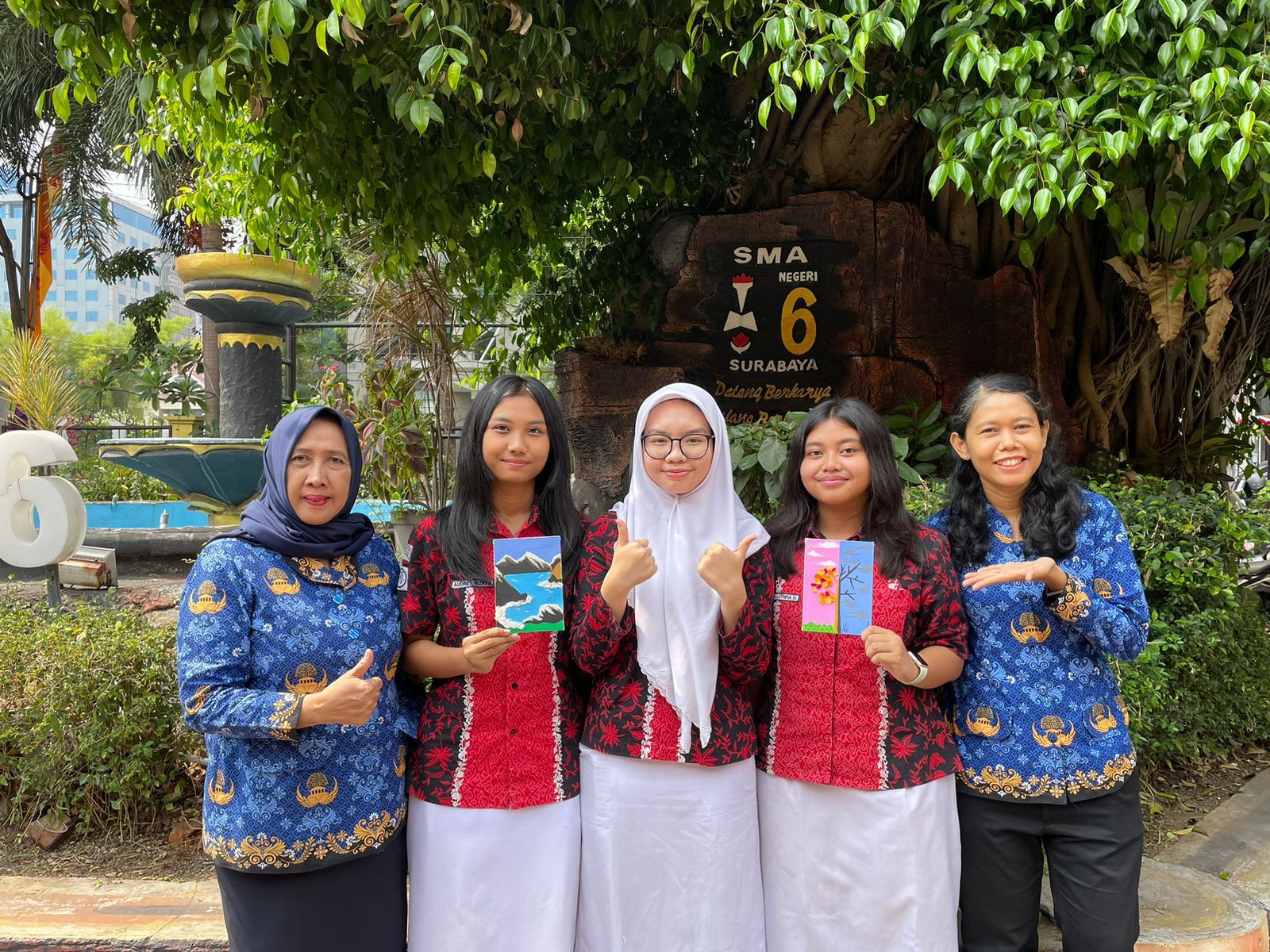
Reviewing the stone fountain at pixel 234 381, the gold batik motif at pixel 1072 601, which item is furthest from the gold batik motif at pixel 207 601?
the stone fountain at pixel 234 381

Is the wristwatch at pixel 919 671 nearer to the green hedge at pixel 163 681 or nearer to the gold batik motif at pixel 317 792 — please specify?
the gold batik motif at pixel 317 792

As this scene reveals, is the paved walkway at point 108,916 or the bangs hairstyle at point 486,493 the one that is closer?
the bangs hairstyle at point 486,493

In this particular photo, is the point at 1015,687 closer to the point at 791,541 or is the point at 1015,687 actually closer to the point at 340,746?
the point at 791,541

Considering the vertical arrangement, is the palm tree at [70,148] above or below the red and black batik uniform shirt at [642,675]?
above

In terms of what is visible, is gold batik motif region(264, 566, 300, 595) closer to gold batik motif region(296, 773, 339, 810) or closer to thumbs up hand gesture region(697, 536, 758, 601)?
gold batik motif region(296, 773, 339, 810)

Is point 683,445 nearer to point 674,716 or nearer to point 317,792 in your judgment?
point 674,716

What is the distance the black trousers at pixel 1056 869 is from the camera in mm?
2250

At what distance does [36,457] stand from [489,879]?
4449mm

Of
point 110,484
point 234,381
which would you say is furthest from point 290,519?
point 110,484

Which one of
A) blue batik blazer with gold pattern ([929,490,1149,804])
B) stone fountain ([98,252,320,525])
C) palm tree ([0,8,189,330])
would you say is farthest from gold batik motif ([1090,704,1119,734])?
palm tree ([0,8,189,330])

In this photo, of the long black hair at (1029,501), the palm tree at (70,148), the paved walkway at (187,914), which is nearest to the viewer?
the long black hair at (1029,501)

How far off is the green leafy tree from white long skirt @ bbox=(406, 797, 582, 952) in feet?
6.53

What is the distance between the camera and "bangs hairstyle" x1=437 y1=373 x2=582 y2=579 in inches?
90.4

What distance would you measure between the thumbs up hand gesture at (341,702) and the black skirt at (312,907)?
1.30ft
